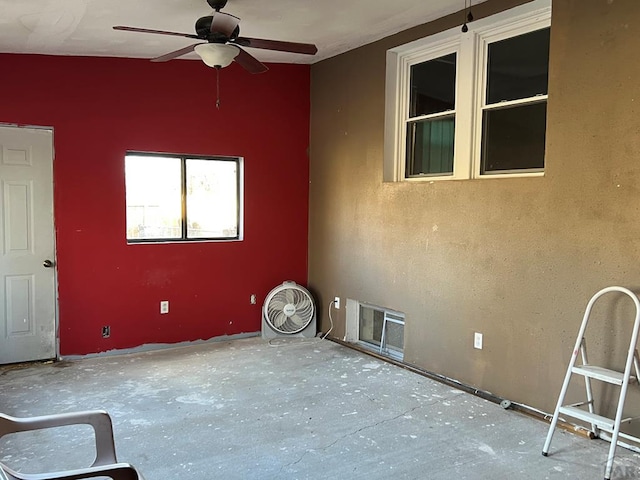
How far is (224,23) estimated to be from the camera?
3066 millimetres

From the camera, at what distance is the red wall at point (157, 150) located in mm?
4590

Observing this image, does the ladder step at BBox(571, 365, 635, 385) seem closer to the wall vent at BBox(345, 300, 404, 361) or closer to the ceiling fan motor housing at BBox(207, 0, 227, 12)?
the wall vent at BBox(345, 300, 404, 361)

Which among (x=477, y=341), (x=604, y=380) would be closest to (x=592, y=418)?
(x=604, y=380)

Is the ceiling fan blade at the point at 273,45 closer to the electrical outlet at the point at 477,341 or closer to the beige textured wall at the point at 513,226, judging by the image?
the beige textured wall at the point at 513,226

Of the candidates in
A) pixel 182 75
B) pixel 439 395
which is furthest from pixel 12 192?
pixel 439 395

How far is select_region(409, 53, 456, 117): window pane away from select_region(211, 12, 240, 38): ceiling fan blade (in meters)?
1.98

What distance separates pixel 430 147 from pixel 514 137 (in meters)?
0.87

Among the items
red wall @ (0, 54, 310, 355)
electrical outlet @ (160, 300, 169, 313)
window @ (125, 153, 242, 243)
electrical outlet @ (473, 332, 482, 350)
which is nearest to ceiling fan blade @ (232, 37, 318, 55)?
red wall @ (0, 54, 310, 355)

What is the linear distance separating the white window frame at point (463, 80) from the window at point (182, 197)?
1.67 meters

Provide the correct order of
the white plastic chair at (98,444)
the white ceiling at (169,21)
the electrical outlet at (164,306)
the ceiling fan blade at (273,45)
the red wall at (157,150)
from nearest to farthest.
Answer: the white plastic chair at (98,444)
the ceiling fan blade at (273,45)
the white ceiling at (169,21)
the red wall at (157,150)
the electrical outlet at (164,306)

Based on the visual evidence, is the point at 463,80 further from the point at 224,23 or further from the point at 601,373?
the point at 601,373

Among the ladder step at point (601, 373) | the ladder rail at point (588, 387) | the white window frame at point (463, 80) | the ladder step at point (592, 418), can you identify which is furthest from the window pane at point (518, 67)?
the ladder step at point (592, 418)

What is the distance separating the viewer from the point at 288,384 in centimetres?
413

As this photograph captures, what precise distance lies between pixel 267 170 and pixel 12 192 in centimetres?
234
